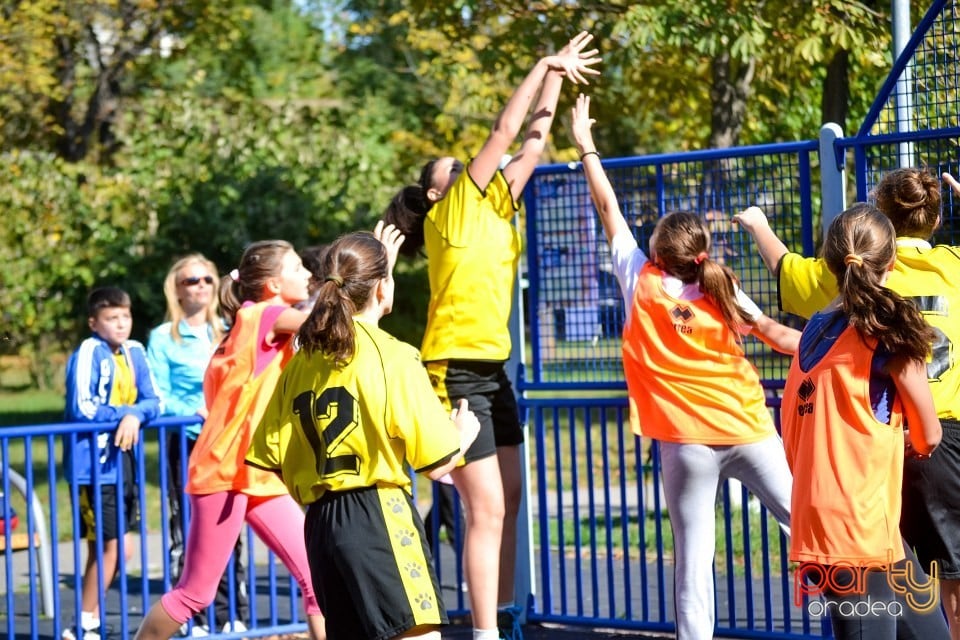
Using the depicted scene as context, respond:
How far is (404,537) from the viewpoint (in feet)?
13.4

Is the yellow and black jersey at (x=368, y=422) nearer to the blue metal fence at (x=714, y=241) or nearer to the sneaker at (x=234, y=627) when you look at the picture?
the blue metal fence at (x=714, y=241)

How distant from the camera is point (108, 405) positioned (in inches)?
259

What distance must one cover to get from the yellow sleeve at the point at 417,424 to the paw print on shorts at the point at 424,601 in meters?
0.39

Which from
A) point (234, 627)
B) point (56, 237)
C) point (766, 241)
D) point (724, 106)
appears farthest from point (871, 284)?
point (56, 237)

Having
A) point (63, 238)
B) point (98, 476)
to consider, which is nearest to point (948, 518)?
point (98, 476)

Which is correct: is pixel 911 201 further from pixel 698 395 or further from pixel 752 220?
pixel 698 395

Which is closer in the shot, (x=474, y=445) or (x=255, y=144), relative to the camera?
(x=474, y=445)

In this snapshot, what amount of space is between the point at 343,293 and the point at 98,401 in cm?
296

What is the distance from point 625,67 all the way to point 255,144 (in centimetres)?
962

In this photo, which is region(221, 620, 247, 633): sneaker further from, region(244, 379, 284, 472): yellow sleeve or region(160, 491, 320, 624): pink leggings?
region(244, 379, 284, 472): yellow sleeve

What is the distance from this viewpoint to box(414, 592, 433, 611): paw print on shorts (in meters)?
Answer: 4.03

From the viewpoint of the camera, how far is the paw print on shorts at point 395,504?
4.09m

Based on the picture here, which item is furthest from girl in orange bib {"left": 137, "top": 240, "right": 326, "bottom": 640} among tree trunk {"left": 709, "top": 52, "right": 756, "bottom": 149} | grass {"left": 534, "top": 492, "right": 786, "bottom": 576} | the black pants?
tree trunk {"left": 709, "top": 52, "right": 756, "bottom": 149}

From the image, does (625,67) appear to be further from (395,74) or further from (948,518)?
(395,74)
